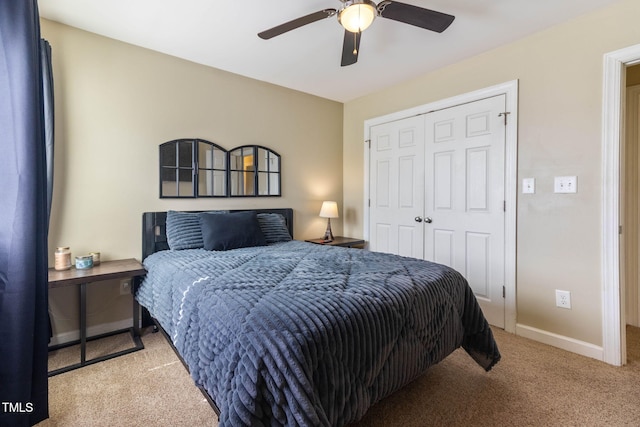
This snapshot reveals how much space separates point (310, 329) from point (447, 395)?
3.80 ft

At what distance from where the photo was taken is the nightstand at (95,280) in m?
1.99

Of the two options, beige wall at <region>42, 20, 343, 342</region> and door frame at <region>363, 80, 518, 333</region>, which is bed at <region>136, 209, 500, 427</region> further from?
door frame at <region>363, 80, 518, 333</region>

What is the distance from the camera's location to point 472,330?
186 cm

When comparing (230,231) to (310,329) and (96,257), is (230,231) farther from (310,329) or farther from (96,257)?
(310,329)

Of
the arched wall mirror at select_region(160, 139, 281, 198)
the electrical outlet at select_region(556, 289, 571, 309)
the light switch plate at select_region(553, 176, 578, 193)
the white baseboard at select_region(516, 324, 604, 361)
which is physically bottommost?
the white baseboard at select_region(516, 324, 604, 361)

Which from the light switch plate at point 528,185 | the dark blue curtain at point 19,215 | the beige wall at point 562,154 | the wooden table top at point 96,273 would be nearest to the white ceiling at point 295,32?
the beige wall at point 562,154

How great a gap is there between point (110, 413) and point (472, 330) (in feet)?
6.66

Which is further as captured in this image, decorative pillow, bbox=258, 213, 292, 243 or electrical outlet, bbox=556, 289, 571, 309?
decorative pillow, bbox=258, 213, 292, 243

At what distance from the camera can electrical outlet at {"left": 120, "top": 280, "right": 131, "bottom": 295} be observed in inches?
102

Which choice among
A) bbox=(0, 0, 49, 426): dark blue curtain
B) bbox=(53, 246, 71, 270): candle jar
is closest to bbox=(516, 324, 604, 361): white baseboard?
bbox=(0, 0, 49, 426): dark blue curtain

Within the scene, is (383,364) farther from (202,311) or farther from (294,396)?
(202,311)

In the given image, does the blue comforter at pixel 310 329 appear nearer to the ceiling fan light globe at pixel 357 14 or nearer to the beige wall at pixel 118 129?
the beige wall at pixel 118 129

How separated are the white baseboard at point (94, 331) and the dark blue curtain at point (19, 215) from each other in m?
1.08

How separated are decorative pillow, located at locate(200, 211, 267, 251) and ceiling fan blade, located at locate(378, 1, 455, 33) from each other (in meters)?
1.88
